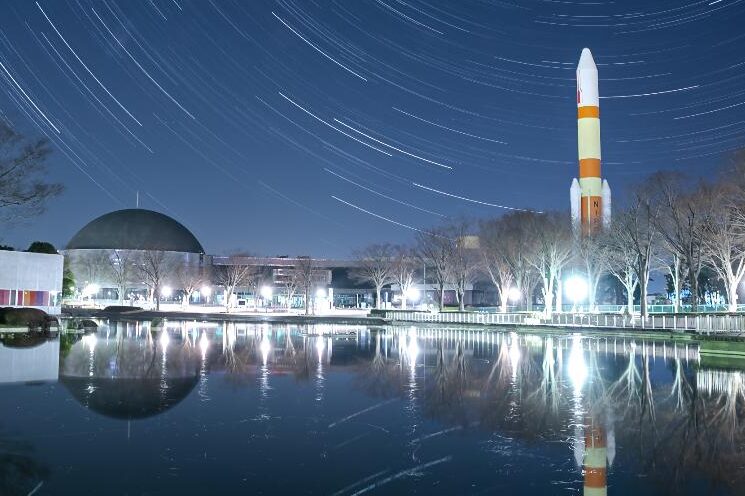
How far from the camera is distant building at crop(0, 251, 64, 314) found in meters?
41.5

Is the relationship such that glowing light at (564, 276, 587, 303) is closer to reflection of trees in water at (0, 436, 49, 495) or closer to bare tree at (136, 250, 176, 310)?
bare tree at (136, 250, 176, 310)

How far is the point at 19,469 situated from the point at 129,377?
918 centimetres

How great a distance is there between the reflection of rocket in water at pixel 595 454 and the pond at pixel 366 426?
0.13 ft

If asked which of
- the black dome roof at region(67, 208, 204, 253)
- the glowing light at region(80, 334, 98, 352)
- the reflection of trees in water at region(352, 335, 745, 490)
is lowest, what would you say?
the reflection of trees in water at region(352, 335, 745, 490)

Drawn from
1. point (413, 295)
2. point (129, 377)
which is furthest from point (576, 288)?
point (129, 377)

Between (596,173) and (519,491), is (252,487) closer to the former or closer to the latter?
Answer: (519,491)

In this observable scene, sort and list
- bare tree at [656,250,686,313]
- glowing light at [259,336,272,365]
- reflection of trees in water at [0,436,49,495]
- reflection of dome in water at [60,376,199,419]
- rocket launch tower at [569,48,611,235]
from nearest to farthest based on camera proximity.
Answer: reflection of trees in water at [0,436,49,495] → reflection of dome in water at [60,376,199,419] → glowing light at [259,336,272,365] → bare tree at [656,250,686,313] → rocket launch tower at [569,48,611,235]

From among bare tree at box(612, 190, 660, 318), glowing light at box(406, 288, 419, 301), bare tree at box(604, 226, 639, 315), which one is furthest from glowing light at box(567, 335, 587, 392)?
glowing light at box(406, 288, 419, 301)

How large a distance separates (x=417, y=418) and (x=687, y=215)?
35347mm

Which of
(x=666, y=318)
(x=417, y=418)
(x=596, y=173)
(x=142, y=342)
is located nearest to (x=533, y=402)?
(x=417, y=418)

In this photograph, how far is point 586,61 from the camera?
65.9m

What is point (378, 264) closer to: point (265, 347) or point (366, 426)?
point (265, 347)

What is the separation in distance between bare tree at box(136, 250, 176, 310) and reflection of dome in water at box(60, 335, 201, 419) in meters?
49.2

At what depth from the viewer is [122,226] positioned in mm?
103250
